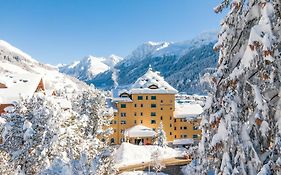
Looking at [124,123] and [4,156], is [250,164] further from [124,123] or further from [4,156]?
[124,123]

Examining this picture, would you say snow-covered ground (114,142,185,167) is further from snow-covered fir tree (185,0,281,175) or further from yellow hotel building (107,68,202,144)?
snow-covered fir tree (185,0,281,175)

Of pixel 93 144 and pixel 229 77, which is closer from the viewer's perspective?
pixel 229 77

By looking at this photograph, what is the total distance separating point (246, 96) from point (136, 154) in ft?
215

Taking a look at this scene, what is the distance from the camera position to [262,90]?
9.44 meters

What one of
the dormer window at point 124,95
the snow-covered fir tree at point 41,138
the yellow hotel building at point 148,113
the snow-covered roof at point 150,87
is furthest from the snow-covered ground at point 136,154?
the snow-covered fir tree at point 41,138

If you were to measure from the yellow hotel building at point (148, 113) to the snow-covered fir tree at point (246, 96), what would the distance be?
76453mm

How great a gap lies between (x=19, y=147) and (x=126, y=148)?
51176mm

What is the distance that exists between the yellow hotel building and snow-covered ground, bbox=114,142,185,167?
9.82 m

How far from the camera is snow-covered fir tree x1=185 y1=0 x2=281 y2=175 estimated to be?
28.9 ft

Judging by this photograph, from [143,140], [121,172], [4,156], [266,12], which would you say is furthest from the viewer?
[143,140]

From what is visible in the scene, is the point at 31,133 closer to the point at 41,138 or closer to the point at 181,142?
the point at 41,138

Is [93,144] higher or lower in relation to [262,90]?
lower

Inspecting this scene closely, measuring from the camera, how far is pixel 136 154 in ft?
242

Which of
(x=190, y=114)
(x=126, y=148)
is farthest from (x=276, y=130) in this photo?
(x=190, y=114)
